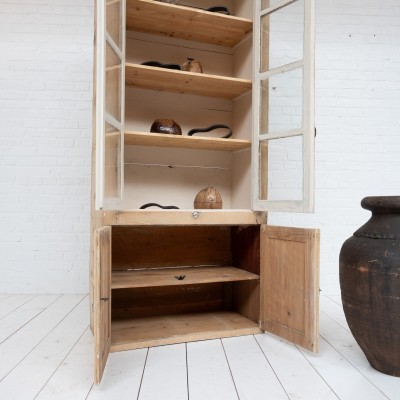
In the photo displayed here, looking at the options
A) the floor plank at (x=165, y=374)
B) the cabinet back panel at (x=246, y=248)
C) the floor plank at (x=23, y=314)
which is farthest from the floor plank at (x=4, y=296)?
the cabinet back panel at (x=246, y=248)

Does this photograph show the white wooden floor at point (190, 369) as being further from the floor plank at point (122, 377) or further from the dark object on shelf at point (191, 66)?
the dark object on shelf at point (191, 66)

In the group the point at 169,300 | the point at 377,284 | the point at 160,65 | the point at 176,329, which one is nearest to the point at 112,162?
the point at 160,65

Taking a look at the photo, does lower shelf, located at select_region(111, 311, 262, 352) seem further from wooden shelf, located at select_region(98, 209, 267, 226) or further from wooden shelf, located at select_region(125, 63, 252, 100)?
wooden shelf, located at select_region(125, 63, 252, 100)

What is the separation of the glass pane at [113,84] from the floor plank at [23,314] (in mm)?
1533

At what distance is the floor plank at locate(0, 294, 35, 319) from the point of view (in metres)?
2.92

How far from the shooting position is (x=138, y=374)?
75.0 inches

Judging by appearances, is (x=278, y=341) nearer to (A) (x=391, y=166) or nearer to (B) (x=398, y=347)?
(B) (x=398, y=347)

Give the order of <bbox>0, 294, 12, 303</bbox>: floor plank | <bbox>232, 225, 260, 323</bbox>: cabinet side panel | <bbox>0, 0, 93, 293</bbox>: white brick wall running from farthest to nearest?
<bbox>0, 0, 93, 293</bbox>: white brick wall
<bbox>0, 294, 12, 303</bbox>: floor plank
<bbox>232, 225, 260, 323</bbox>: cabinet side panel

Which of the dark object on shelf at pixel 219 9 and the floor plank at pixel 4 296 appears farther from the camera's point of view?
the floor plank at pixel 4 296

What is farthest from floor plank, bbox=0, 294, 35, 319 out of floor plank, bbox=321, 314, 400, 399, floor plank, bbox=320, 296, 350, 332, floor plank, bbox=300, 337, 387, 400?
floor plank, bbox=320, 296, 350, 332

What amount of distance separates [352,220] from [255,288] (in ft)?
5.22

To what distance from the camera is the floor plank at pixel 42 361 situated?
68.1 inches

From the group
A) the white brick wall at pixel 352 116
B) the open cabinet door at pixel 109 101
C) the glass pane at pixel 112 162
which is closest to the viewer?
the open cabinet door at pixel 109 101

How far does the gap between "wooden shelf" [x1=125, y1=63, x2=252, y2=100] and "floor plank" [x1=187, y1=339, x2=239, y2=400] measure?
1.76 metres
